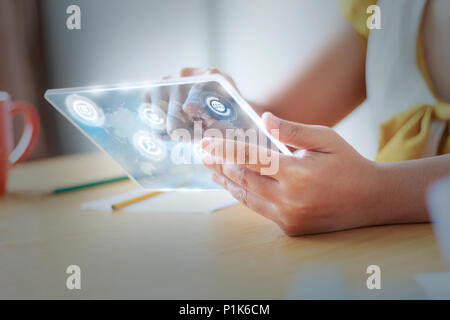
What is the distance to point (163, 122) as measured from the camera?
486mm

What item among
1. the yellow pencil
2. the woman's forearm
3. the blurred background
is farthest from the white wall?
the woman's forearm

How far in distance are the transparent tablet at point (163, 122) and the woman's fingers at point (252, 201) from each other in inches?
2.3

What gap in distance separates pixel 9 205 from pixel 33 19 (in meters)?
1.41

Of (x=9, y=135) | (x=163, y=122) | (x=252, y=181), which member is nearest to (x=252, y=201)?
(x=252, y=181)

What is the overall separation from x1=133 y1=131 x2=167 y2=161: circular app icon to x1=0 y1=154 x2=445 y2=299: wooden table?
82mm

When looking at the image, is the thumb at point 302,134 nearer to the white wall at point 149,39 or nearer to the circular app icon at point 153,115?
the circular app icon at point 153,115

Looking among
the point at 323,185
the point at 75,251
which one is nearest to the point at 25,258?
the point at 75,251

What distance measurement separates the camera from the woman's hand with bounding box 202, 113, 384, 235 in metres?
0.40

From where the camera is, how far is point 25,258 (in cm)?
38

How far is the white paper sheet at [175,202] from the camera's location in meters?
0.54

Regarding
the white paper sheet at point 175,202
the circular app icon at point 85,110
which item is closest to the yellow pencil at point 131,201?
the white paper sheet at point 175,202

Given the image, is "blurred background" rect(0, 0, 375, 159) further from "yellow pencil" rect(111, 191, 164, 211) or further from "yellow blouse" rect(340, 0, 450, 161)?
"yellow pencil" rect(111, 191, 164, 211)
